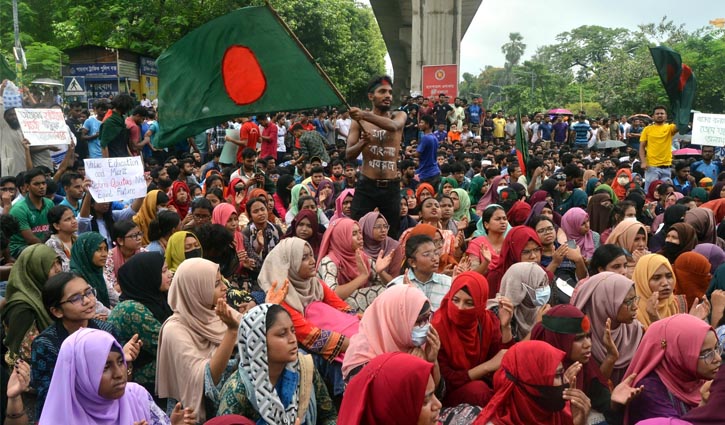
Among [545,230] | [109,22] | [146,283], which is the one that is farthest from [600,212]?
[109,22]

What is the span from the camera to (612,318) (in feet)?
14.5

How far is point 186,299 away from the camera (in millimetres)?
4148

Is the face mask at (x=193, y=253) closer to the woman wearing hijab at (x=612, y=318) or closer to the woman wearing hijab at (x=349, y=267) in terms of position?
the woman wearing hijab at (x=349, y=267)

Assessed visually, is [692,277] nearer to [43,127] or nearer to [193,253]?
[193,253]

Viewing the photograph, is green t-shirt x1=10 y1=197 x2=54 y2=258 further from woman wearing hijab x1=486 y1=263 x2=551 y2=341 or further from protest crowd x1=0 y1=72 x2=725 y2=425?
woman wearing hijab x1=486 y1=263 x2=551 y2=341

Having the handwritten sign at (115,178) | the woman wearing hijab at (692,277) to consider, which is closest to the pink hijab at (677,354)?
the woman wearing hijab at (692,277)

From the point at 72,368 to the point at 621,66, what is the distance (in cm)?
4082

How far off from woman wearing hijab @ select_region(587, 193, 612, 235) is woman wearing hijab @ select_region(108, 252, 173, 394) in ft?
16.1

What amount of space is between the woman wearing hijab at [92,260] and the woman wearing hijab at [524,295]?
8.42ft

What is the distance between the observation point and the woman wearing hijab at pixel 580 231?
721 cm

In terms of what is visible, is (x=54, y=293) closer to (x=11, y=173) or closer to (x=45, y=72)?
(x=11, y=173)

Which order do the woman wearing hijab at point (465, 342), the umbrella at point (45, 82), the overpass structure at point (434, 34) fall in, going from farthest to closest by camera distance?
the overpass structure at point (434, 34), the umbrella at point (45, 82), the woman wearing hijab at point (465, 342)

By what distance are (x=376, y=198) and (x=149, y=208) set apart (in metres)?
2.30

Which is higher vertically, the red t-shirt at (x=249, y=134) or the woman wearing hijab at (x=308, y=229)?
the red t-shirt at (x=249, y=134)
